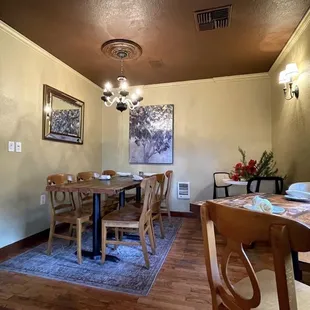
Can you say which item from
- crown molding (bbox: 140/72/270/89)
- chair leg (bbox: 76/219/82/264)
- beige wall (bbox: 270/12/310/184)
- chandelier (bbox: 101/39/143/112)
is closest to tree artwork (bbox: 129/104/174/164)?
crown molding (bbox: 140/72/270/89)

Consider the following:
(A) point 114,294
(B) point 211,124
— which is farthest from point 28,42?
(B) point 211,124

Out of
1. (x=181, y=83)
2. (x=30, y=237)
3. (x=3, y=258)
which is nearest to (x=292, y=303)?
(x=3, y=258)

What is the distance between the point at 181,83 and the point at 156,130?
0.98m

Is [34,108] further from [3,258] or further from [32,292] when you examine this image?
[32,292]

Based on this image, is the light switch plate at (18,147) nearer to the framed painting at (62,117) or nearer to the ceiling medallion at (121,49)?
the framed painting at (62,117)

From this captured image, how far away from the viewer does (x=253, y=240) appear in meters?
0.68

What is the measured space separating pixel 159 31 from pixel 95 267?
2515 millimetres

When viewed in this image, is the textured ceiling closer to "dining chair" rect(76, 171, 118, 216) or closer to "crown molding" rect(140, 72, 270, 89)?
"crown molding" rect(140, 72, 270, 89)

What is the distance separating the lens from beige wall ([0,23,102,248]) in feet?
8.24

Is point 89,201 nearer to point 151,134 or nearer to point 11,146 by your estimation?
point 11,146

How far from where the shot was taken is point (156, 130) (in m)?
4.36

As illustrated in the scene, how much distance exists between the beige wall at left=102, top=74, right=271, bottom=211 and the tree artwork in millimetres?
117

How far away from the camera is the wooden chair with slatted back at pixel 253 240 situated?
59cm

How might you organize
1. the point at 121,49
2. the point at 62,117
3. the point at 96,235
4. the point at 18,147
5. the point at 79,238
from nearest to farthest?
the point at 79,238, the point at 96,235, the point at 18,147, the point at 121,49, the point at 62,117
